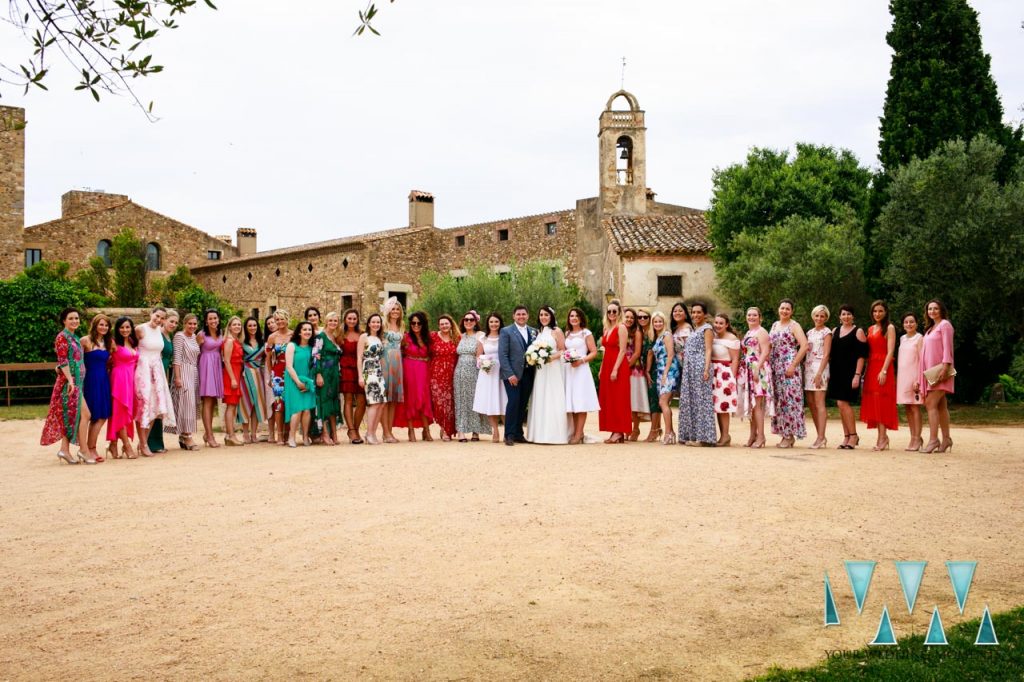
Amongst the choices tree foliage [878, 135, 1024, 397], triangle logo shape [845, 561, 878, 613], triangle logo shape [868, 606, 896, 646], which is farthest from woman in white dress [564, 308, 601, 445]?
tree foliage [878, 135, 1024, 397]

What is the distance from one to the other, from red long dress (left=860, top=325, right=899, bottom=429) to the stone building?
718 inches

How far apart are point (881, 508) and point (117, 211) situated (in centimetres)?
3919

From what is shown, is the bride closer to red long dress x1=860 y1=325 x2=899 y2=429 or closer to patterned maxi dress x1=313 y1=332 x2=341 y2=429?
patterned maxi dress x1=313 y1=332 x2=341 y2=429

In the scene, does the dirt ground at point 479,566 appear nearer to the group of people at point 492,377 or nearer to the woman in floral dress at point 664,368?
the group of people at point 492,377

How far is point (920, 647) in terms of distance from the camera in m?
3.90

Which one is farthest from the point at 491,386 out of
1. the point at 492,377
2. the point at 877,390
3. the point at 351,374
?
the point at 877,390

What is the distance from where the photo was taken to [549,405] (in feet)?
36.8

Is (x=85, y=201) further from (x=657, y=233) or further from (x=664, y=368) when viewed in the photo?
(x=664, y=368)

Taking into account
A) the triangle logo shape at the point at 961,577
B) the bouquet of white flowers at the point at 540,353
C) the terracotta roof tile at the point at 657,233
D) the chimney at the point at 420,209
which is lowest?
the triangle logo shape at the point at 961,577

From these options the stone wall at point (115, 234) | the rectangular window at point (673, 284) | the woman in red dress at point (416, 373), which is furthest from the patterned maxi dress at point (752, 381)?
the stone wall at point (115, 234)

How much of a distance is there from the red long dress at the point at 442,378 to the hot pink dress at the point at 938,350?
5484 millimetres

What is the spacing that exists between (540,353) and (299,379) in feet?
9.56

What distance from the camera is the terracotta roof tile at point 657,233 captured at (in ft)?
95.3

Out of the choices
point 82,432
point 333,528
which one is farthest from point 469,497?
point 82,432
